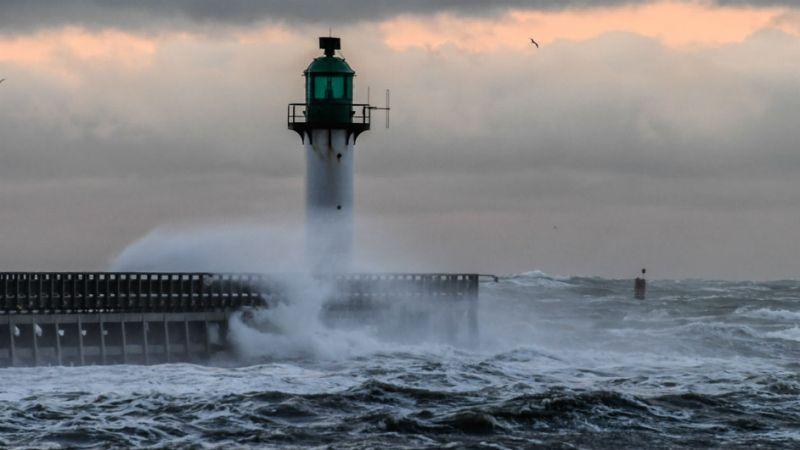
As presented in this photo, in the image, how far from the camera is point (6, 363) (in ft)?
148

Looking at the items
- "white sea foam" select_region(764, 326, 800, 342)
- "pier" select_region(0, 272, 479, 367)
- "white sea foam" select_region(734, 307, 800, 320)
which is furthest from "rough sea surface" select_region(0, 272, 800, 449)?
"white sea foam" select_region(734, 307, 800, 320)

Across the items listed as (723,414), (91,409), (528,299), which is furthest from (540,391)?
(528,299)

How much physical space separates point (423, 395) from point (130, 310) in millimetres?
13315

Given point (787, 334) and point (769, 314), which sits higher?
point (769, 314)

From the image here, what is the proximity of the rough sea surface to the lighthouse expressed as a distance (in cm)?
338

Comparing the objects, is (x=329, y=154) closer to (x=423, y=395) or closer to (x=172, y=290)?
(x=172, y=290)

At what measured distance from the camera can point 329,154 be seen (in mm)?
55656

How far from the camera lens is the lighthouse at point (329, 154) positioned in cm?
5541

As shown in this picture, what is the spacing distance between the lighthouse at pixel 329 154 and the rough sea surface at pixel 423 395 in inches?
133

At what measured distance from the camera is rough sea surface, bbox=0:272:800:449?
33219 millimetres

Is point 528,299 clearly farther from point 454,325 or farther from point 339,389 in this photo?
point 339,389

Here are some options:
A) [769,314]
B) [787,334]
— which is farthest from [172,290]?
[769,314]

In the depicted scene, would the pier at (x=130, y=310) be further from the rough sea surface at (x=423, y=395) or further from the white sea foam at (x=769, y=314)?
the white sea foam at (x=769, y=314)

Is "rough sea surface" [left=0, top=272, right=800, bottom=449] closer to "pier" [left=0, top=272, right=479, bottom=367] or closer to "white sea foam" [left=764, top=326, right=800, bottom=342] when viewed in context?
"pier" [left=0, top=272, right=479, bottom=367]
